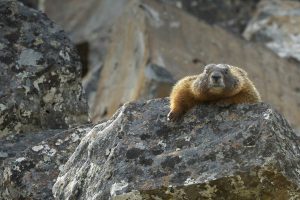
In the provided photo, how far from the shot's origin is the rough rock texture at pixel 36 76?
12.4 metres

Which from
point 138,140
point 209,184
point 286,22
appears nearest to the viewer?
point 209,184

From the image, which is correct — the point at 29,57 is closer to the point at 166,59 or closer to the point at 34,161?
the point at 34,161

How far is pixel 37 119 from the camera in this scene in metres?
12.5

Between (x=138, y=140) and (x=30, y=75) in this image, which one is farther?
(x=30, y=75)

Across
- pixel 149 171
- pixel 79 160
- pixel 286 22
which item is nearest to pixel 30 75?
pixel 79 160

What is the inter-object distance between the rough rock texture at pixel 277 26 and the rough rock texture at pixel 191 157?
12.3 meters

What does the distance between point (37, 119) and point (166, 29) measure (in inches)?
Answer: 278

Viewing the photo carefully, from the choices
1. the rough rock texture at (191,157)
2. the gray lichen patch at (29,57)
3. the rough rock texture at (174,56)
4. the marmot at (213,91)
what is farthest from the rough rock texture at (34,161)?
the rough rock texture at (174,56)

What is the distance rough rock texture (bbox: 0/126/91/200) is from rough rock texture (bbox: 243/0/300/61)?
1089 centimetres

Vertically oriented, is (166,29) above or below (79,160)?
below

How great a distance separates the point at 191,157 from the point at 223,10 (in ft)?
54.0

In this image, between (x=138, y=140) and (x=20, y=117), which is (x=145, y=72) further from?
(x=138, y=140)

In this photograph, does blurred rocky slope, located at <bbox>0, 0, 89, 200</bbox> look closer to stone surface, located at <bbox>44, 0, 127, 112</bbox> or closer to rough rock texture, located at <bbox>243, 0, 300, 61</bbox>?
stone surface, located at <bbox>44, 0, 127, 112</bbox>

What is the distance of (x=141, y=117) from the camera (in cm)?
991
